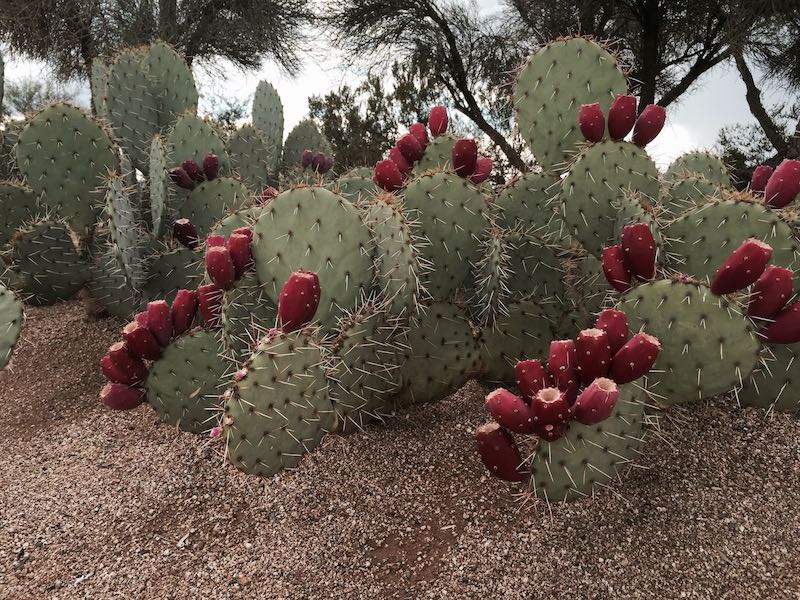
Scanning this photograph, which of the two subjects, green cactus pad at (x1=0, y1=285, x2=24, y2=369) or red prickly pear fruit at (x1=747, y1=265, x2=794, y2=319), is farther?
green cactus pad at (x1=0, y1=285, x2=24, y2=369)

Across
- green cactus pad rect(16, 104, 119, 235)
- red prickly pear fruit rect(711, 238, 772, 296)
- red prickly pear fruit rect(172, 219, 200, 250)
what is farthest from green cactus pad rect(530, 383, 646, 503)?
green cactus pad rect(16, 104, 119, 235)

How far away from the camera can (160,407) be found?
254 cm

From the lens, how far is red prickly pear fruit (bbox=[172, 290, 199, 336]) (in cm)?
240

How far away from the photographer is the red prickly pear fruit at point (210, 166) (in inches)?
143

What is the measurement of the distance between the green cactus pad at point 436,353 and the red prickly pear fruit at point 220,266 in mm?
790

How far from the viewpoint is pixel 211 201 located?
3.68m

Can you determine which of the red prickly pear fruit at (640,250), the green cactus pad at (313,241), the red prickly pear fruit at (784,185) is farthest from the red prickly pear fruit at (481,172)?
the red prickly pear fruit at (784,185)

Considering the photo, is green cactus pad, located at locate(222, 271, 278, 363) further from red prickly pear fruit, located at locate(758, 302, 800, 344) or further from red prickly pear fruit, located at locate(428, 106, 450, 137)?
red prickly pear fruit, located at locate(758, 302, 800, 344)

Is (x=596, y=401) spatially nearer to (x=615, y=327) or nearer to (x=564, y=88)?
(x=615, y=327)

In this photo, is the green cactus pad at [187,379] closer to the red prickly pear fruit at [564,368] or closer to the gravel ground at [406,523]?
the gravel ground at [406,523]

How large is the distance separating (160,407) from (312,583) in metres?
0.96

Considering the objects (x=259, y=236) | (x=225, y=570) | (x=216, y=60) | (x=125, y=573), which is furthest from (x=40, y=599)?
(x=216, y=60)

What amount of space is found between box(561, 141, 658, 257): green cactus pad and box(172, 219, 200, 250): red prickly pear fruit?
74.6 inches

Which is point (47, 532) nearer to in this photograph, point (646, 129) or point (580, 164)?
point (580, 164)
